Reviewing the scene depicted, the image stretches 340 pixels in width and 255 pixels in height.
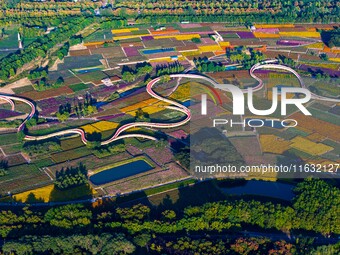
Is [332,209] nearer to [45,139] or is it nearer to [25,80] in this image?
[45,139]

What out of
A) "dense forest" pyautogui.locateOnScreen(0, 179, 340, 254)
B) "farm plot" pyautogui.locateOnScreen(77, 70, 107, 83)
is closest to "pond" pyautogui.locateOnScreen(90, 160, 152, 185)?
"dense forest" pyautogui.locateOnScreen(0, 179, 340, 254)

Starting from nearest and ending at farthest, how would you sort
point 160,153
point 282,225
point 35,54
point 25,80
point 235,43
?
1. point 282,225
2. point 160,153
3. point 25,80
4. point 35,54
5. point 235,43

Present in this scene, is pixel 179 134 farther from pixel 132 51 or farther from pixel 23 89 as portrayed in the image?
pixel 132 51

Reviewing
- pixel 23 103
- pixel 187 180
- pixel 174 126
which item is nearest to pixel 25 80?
pixel 23 103

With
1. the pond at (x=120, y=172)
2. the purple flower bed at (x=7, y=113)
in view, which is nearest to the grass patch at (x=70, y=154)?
the pond at (x=120, y=172)

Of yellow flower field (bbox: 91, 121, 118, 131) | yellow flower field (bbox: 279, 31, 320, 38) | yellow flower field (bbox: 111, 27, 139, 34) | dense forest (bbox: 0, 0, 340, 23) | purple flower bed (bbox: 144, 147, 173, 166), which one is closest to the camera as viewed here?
purple flower bed (bbox: 144, 147, 173, 166)

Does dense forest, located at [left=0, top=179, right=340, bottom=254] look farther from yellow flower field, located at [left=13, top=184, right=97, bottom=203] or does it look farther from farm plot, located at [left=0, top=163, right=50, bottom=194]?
farm plot, located at [left=0, top=163, right=50, bottom=194]

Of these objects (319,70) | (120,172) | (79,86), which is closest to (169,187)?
(120,172)

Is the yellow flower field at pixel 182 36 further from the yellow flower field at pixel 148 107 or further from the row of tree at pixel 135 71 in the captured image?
the yellow flower field at pixel 148 107
